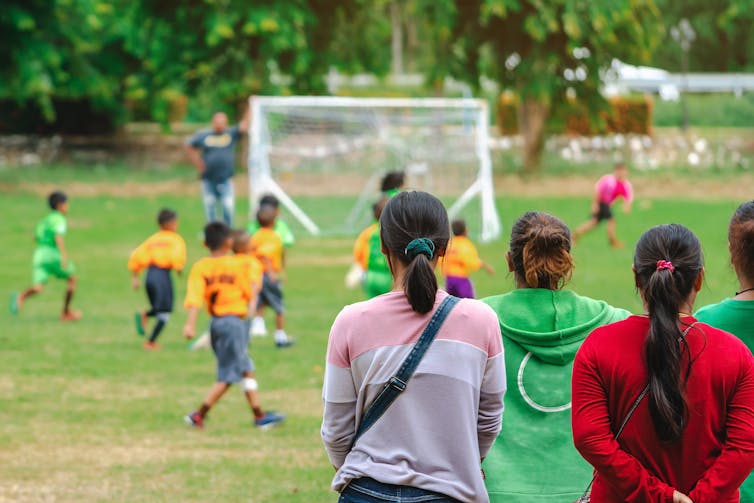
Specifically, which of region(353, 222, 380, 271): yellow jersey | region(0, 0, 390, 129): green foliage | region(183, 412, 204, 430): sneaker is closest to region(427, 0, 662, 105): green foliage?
region(0, 0, 390, 129): green foliage

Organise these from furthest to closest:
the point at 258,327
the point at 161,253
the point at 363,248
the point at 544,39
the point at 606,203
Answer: the point at 544,39
the point at 606,203
the point at 258,327
the point at 161,253
the point at 363,248

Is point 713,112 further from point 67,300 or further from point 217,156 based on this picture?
point 67,300

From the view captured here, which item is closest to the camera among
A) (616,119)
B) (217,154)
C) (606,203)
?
(217,154)

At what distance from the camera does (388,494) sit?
3.70 metres

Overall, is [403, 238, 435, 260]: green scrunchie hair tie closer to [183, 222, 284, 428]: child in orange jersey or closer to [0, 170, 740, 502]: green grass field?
[0, 170, 740, 502]: green grass field

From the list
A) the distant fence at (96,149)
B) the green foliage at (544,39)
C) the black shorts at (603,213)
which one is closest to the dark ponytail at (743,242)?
the black shorts at (603,213)

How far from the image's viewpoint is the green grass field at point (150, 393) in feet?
25.4

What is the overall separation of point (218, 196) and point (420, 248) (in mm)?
17955

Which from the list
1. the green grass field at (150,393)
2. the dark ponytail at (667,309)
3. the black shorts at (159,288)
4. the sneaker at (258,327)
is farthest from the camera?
the sneaker at (258,327)

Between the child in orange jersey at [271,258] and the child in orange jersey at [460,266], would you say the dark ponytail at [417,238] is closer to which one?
the child in orange jersey at [460,266]

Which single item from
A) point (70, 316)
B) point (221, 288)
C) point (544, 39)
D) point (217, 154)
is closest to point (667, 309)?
point (221, 288)

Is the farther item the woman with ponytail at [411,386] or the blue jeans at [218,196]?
the blue jeans at [218,196]

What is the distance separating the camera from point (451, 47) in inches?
1359

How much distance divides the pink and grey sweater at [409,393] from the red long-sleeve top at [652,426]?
1.08ft
